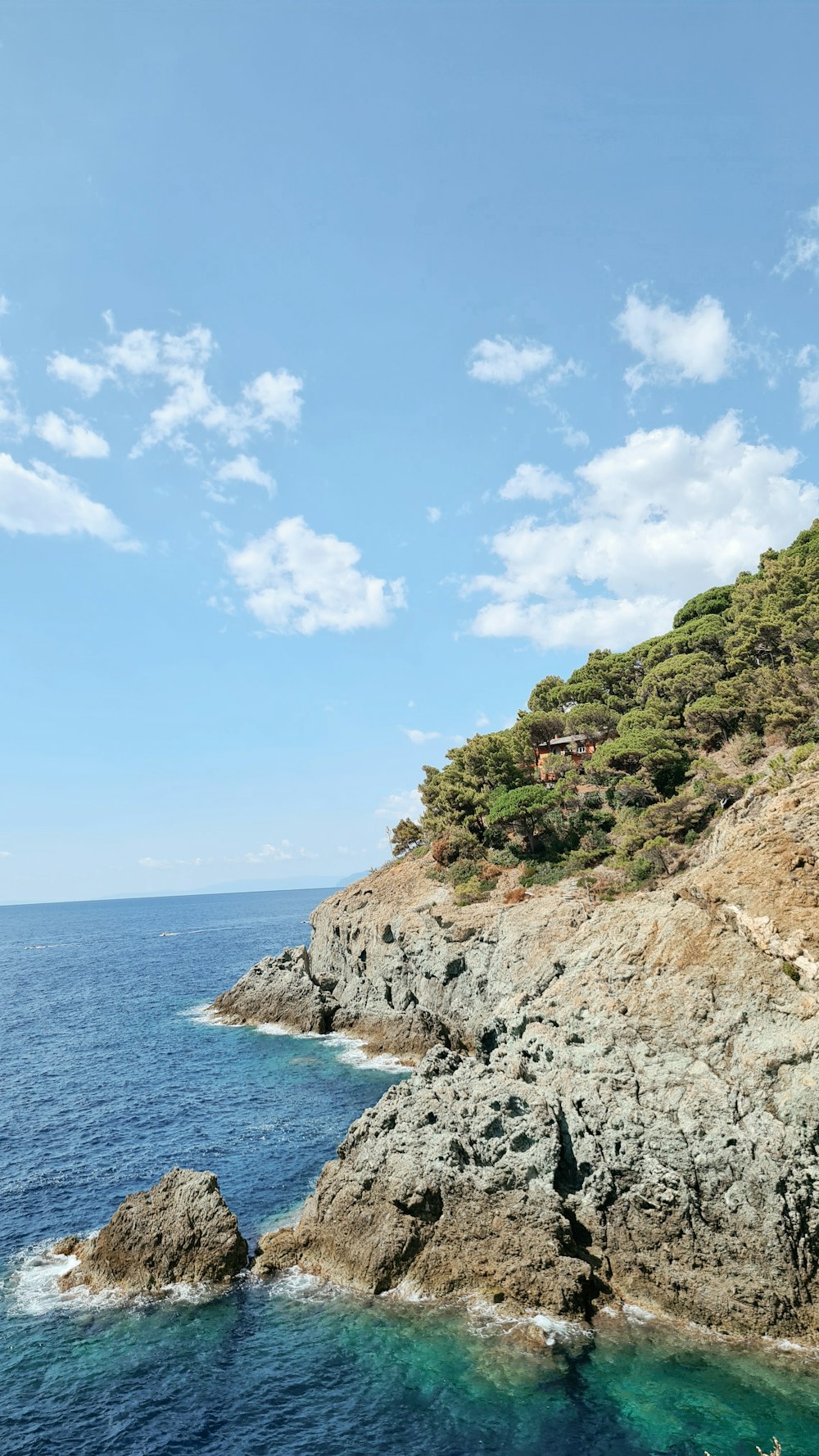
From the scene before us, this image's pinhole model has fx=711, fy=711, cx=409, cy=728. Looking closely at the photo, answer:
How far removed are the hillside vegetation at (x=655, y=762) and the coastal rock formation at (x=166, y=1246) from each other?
29.6 metres

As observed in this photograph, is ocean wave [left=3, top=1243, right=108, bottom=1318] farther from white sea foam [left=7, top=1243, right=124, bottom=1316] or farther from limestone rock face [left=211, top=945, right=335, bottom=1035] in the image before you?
limestone rock face [left=211, top=945, right=335, bottom=1035]

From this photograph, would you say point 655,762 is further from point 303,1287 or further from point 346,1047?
point 303,1287

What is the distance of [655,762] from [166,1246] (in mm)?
43403

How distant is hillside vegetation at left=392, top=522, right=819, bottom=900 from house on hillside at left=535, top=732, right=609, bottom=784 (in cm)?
74

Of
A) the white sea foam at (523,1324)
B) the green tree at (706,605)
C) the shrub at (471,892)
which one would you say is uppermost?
the green tree at (706,605)

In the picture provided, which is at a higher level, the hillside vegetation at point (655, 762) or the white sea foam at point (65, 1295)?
the hillside vegetation at point (655, 762)

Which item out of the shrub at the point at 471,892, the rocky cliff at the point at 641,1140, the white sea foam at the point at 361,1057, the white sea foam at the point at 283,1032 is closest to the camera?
the rocky cliff at the point at 641,1140

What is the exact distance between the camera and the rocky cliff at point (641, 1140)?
66.3 feet

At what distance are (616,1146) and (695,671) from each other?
4595cm

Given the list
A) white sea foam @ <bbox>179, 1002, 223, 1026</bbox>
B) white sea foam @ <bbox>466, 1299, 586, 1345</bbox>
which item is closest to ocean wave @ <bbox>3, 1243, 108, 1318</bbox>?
white sea foam @ <bbox>466, 1299, 586, 1345</bbox>

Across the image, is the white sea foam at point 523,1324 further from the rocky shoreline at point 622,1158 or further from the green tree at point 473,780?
the green tree at point 473,780

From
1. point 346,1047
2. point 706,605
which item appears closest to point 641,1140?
point 346,1047

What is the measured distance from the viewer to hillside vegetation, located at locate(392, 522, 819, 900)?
155 ft

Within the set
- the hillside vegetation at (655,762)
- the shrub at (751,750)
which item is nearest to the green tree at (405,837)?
the hillside vegetation at (655,762)
